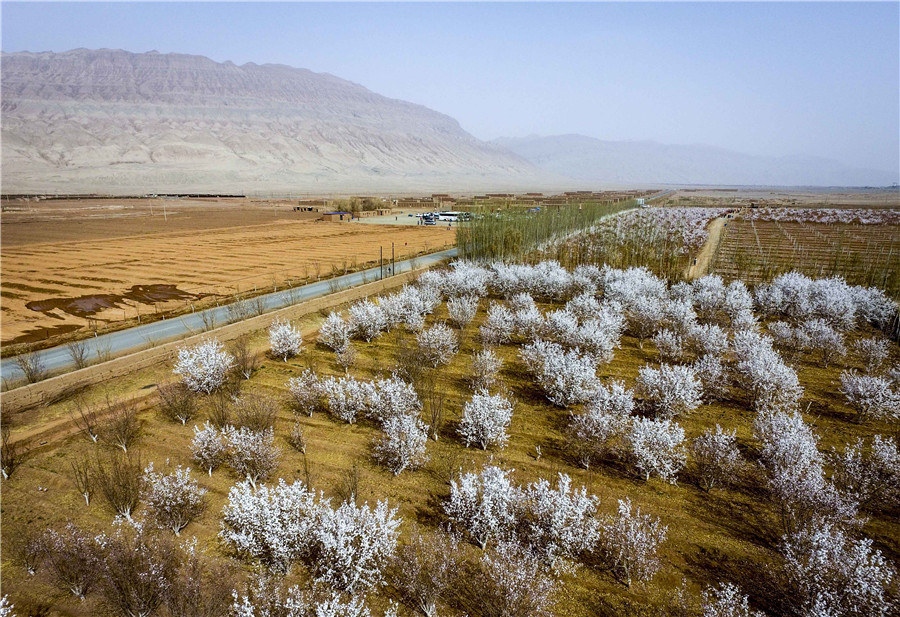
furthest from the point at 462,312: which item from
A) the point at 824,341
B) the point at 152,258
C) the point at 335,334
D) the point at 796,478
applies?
the point at 152,258

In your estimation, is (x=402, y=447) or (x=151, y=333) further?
(x=151, y=333)

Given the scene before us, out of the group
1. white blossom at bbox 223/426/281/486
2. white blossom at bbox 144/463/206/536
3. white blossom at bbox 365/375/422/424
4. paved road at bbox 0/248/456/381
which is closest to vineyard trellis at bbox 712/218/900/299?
white blossom at bbox 365/375/422/424

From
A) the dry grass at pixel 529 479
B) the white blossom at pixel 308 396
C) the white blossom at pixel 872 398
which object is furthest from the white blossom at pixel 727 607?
the white blossom at pixel 308 396

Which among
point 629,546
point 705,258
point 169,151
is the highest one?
point 169,151

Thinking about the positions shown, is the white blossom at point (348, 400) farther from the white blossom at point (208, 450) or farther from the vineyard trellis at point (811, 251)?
the vineyard trellis at point (811, 251)

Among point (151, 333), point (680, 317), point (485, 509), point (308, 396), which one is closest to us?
point (485, 509)

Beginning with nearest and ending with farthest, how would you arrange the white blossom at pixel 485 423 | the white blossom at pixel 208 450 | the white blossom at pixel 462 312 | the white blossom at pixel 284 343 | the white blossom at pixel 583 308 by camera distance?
the white blossom at pixel 208 450, the white blossom at pixel 485 423, the white blossom at pixel 284 343, the white blossom at pixel 583 308, the white blossom at pixel 462 312

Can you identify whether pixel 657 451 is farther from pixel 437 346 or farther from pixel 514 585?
pixel 437 346
